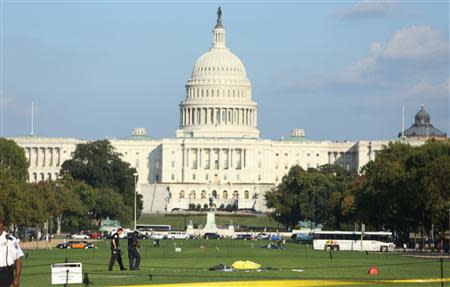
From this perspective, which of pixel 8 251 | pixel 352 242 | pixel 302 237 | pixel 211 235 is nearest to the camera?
pixel 8 251

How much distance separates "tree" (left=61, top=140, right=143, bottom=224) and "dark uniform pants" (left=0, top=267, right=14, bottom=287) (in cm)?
13589

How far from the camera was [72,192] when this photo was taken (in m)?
140

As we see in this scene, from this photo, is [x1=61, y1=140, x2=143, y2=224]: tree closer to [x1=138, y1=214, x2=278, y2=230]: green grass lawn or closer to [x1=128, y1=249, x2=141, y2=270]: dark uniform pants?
[x1=138, y1=214, x2=278, y2=230]: green grass lawn

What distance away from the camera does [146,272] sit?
45.9 metres

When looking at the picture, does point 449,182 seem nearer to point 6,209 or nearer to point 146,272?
point 6,209

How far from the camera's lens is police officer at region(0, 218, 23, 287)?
2780cm

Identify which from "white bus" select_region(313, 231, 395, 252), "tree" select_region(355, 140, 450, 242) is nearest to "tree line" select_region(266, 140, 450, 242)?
"tree" select_region(355, 140, 450, 242)

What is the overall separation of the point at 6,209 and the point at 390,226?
2920 cm

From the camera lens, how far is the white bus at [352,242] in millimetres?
93375

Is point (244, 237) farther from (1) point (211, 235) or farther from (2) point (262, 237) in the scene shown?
(1) point (211, 235)

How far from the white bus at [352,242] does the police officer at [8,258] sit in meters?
64.2

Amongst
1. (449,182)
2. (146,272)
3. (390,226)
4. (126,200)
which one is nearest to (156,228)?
(126,200)

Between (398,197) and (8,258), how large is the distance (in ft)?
234

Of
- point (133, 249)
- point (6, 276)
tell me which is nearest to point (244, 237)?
point (133, 249)
